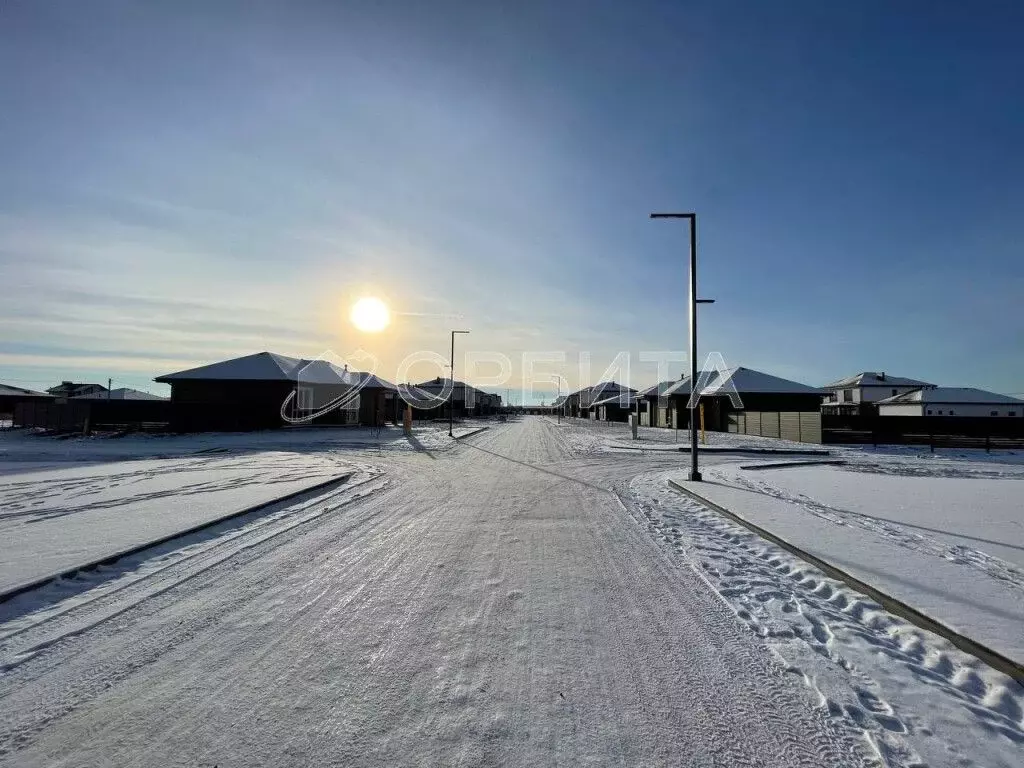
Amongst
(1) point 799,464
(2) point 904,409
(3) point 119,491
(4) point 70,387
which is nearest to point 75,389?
(4) point 70,387

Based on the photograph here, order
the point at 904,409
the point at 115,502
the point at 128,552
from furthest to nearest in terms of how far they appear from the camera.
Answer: the point at 904,409, the point at 115,502, the point at 128,552

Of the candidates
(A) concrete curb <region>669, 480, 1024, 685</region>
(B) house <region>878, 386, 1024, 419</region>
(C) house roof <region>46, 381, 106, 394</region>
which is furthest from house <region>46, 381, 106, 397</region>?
(B) house <region>878, 386, 1024, 419</region>

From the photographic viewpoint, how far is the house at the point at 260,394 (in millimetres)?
32781

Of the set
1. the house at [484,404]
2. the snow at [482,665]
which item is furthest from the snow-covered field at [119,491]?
the house at [484,404]

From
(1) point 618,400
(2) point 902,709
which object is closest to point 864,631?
(2) point 902,709

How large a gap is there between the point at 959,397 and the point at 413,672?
74.8m

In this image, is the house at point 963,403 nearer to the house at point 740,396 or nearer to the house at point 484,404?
the house at point 740,396

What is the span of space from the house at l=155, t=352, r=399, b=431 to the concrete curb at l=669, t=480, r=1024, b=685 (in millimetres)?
34714

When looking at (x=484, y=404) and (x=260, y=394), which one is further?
(x=484, y=404)

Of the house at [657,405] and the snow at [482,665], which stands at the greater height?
Answer: the house at [657,405]

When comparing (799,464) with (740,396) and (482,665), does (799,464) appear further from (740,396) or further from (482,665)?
(740,396)

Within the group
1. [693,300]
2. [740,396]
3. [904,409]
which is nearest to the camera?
[693,300]

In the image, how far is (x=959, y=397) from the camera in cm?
5612

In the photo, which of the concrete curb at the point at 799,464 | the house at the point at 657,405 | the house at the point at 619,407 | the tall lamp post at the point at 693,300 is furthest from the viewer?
the house at the point at 619,407
